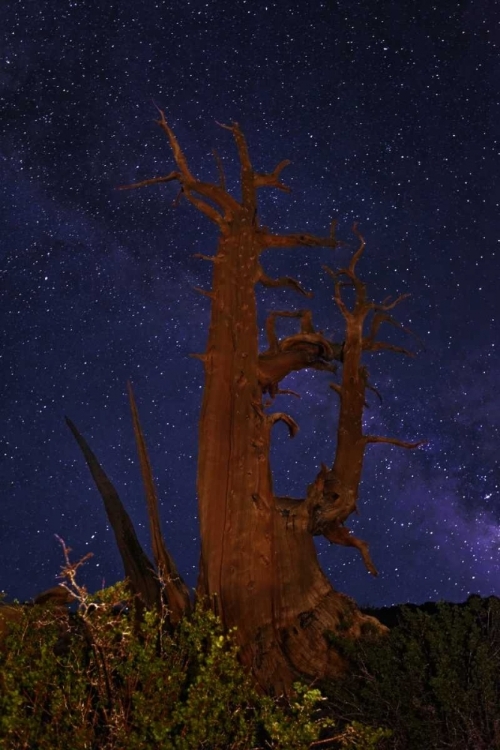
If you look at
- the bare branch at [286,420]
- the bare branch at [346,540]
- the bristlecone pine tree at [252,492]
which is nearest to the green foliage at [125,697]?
the bristlecone pine tree at [252,492]

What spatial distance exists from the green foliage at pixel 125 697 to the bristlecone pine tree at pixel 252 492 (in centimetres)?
256

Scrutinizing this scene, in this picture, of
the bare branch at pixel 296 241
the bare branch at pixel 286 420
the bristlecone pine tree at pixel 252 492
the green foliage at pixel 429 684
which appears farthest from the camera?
the bare branch at pixel 296 241

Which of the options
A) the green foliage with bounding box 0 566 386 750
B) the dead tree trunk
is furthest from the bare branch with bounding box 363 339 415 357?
the green foliage with bounding box 0 566 386 750

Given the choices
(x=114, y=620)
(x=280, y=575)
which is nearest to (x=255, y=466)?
(x=280, y=575)

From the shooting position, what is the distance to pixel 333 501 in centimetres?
1068

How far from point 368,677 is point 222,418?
3.66 metres

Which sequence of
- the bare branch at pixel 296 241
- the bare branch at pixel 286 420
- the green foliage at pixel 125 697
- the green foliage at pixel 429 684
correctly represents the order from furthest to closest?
the bare branch at pixel 296 241
the bare branch at pixel 286 420
the green foliage at pixel 429 684
the green foliage at pixel 125 697

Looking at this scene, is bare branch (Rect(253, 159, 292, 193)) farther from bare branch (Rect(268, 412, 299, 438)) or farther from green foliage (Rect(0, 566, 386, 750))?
green foliage (Rect(0, 566, 386, 750))

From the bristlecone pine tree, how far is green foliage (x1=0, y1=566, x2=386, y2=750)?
256 centimetres

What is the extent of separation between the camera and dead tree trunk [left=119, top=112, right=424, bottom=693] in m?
9.05

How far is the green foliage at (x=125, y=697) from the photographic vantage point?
4.81m

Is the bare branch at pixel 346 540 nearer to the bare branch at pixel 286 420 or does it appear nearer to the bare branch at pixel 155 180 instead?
the bare branch at pixel 286 420

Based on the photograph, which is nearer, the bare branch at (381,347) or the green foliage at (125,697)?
the green foliage at (125,697)

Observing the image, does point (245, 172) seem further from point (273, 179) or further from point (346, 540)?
point (346, 540)
